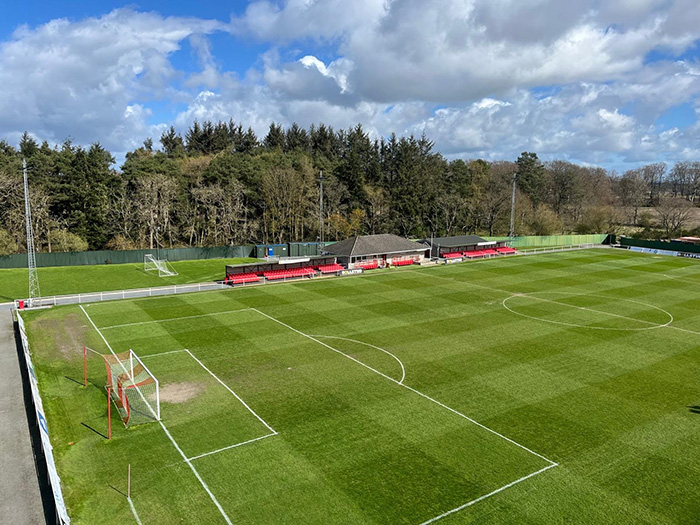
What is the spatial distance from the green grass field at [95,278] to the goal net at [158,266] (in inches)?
28.4

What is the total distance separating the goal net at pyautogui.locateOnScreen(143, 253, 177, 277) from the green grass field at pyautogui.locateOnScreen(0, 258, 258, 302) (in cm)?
72

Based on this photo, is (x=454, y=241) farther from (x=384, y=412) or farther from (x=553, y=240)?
(x=384, y=412)

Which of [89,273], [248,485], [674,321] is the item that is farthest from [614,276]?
[89,273]

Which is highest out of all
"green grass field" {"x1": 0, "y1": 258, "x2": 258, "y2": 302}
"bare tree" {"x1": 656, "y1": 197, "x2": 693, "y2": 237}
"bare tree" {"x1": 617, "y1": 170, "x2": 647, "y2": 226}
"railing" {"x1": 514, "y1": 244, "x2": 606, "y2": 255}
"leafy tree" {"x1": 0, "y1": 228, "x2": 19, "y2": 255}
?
"bare tree" {"x1": 617, "y1": 170, "x2": 647, "y2": 226}

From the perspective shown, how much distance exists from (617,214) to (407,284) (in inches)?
3203

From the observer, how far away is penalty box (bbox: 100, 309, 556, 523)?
612 inches

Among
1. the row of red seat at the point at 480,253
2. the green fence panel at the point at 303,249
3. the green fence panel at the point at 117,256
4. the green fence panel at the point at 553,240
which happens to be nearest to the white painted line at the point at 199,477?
the green fence panel at the point at 117,256

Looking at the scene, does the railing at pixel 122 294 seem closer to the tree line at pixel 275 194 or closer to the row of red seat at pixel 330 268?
the row of red seat at pixel 330 268

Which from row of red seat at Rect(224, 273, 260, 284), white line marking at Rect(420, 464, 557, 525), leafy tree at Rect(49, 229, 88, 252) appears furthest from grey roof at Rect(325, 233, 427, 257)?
white line marking at Rect(420, 464, 557, 525)

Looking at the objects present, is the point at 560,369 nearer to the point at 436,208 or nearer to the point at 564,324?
the point at 564,324

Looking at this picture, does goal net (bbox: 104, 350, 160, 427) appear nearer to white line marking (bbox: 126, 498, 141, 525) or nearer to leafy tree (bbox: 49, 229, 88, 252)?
white line marking (bbox: 126, 498, 141, 525)

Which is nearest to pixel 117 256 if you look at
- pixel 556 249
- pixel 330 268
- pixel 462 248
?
pixel 330 268

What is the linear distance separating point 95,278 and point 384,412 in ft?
148

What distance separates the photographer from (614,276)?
57.5 meters
